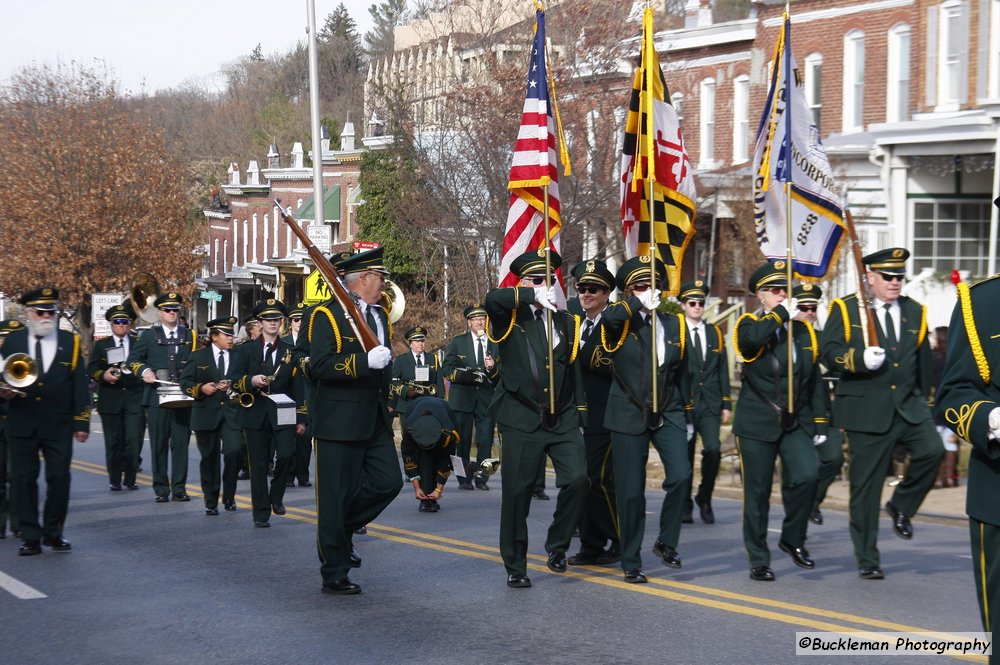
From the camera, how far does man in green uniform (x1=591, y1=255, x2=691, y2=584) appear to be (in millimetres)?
9664

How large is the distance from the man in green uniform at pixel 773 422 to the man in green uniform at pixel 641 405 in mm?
451

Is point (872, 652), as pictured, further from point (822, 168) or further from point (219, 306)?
point (219, 306)

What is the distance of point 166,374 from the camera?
1583cm

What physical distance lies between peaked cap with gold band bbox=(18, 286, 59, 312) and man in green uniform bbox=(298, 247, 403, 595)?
346 centimetres

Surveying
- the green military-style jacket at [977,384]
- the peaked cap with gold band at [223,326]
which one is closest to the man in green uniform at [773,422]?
the green military-style jacket at [977,384]

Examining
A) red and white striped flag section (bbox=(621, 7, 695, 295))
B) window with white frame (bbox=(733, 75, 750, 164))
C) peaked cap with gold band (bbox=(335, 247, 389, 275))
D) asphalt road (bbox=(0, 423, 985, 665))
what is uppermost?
window with white frame (bbox=(733, 75, 750, 164))

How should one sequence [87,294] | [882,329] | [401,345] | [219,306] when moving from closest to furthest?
[882,329], [401,345], [87,294], [219,306]

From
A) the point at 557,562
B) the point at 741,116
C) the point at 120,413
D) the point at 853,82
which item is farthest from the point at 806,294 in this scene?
the point at 741,116

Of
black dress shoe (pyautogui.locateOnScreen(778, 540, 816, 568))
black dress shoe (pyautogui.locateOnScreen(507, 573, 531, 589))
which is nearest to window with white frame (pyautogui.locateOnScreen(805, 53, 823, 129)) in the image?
black dress shoe (pyautogui.locateOnScreen(778, 540, 816, 568))

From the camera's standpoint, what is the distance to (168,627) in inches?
334

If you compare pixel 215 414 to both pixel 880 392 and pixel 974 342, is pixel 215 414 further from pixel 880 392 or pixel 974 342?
pixel 974 342

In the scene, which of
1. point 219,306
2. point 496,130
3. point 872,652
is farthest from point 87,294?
point 872,652

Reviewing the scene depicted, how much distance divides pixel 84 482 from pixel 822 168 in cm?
1075

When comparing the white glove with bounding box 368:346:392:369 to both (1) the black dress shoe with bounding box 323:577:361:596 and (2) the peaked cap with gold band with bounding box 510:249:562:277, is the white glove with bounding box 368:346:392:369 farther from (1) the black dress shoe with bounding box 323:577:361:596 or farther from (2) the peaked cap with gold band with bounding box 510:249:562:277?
(1) the black dress shoe with bounding box 323:577:361:596
